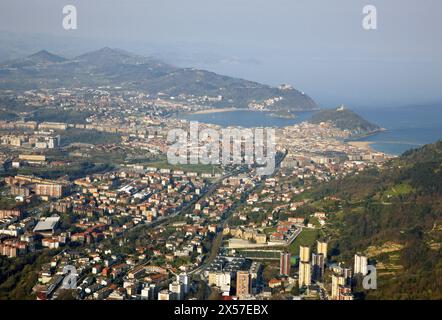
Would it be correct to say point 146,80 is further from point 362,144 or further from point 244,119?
point 362,144

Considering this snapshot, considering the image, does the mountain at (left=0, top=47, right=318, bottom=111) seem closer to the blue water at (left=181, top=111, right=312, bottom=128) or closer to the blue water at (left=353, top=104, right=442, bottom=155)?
the blue water at (left=181, top=111, right=312, bottom=128)

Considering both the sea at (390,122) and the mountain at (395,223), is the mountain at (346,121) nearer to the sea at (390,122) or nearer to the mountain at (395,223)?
the sea at (390,122)

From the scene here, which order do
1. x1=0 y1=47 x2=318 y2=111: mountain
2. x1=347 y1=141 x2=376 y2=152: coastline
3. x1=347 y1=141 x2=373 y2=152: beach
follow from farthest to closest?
x1=0 y1=47 x2=318 y2=111: mountain → x1=347 y1=141 x2=373 y2=152: beach → x1=347 y1=141 x2=376 y2=152: coastline

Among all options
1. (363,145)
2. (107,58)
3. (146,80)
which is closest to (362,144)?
(363,145)

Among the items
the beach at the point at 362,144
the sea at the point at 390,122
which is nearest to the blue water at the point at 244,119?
the sea at the point at 390,122

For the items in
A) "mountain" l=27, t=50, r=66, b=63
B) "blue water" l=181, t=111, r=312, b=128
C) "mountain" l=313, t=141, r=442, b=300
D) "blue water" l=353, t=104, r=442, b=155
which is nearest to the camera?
"mountain" l=313, t=141, r=442, b=300

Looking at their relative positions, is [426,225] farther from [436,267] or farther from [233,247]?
[233,247]

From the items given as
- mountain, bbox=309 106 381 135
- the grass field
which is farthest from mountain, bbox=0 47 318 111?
the grass field
